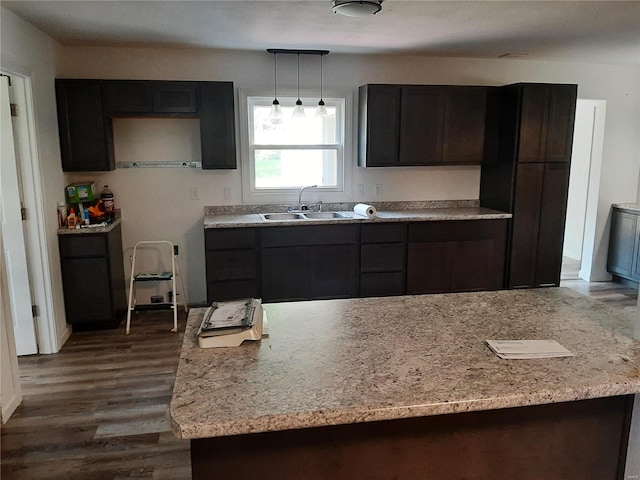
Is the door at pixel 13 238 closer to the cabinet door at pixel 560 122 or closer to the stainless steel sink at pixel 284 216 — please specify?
the stainless steel sink at pixel 284 216

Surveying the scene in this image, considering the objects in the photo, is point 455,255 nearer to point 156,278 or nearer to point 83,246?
point 156,278

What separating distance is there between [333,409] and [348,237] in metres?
3.00

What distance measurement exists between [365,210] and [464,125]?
1232 millimetres

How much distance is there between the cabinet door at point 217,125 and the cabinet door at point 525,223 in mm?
2565

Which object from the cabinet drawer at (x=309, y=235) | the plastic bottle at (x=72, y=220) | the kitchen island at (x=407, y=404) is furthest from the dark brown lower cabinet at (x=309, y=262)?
the kitchen island at (x=407, y=404)

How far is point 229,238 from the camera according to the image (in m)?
3.95

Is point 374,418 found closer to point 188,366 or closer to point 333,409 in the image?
point 333,409

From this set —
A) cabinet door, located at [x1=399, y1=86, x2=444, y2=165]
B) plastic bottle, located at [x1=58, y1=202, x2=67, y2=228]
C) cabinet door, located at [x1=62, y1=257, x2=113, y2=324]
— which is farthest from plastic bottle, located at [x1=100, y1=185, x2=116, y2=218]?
cabinet door, located at [x1=399, y1=86, x2=444, y2=165]

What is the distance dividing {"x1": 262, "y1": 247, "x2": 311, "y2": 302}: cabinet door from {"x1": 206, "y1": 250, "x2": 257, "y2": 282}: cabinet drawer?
11 centimetres

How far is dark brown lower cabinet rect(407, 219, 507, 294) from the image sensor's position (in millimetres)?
4277

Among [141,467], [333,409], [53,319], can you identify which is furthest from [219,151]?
[333,409]

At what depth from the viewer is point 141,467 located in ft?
7.47

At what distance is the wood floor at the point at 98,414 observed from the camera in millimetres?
2287

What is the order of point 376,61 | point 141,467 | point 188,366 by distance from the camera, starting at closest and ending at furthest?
point 188,366, point 141,467, point 376,61
